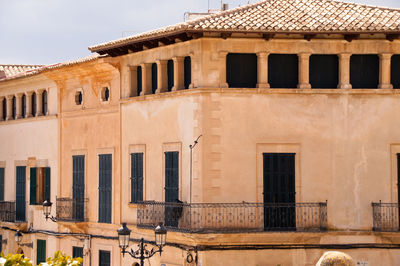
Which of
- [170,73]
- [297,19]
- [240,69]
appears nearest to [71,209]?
[170,73]

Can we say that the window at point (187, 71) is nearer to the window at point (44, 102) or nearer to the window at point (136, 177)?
the window at point (136, 177)

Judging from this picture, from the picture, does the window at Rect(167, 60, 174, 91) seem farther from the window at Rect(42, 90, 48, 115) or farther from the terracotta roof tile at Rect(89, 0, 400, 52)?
the window at Rect(42, 90, 48, 115)

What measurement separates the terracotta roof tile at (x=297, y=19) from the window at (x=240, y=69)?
1.12 meters

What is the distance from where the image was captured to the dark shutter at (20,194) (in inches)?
1644

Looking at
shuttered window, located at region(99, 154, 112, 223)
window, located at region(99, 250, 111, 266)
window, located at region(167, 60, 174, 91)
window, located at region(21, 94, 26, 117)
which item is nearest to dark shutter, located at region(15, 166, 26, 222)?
window, located at region(21, 94, 26, 117)

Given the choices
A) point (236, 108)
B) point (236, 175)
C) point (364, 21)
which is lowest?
Answer: point (236, 175)

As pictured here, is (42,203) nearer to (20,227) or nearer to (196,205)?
(20,227)

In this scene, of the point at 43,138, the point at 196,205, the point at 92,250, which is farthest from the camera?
the point at 43,138

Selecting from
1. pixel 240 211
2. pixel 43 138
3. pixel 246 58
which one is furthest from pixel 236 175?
pixel 43 138

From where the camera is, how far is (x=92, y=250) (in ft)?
120

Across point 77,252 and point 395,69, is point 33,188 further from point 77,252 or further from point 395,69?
point 395,69

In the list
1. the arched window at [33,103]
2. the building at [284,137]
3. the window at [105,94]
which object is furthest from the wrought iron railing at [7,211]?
the building at [284,137]

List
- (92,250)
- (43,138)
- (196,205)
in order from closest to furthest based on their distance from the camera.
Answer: (196,205) → (92,250) → (43,138)

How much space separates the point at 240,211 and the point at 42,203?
43.6 ft
